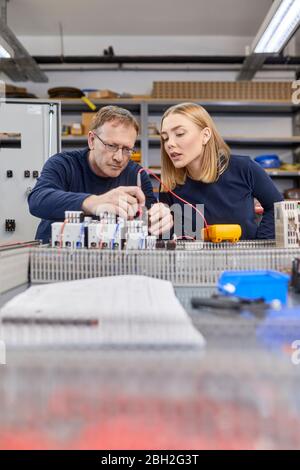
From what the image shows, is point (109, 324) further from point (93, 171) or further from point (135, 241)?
point (93, 171)

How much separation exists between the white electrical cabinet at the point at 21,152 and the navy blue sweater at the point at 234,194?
197 cm

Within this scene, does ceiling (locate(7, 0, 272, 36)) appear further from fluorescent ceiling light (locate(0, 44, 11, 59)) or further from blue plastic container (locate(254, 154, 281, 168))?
blue plastic container (locate(254, 154, 281, 168))

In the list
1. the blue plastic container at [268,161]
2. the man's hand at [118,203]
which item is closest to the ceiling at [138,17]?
the blue plastic container at [268,161]

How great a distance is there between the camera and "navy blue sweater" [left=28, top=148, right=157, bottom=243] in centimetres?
151

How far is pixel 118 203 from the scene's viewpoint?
1145 mm

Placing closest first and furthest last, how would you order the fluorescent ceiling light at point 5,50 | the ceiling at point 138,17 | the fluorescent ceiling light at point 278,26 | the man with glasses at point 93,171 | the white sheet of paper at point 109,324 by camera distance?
the white sheet of paper at point 109,324 < the man with glasses at point 93,171 < the fluorescent ceiling light at point 278,26 < the fluorescent ceiling light at point 5,50 < the ceiling at point 138,17

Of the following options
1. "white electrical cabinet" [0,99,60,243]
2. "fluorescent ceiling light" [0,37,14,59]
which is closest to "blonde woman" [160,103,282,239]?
"white electrical cabinet" [0,99,60,243]

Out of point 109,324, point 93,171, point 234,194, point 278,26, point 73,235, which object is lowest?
point 109,324

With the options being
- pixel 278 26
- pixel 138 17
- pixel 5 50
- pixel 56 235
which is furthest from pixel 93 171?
pixel 138 17

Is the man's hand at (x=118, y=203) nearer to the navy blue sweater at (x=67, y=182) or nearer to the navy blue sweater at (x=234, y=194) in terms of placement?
the navy blue sweater at (x=67, y=182)

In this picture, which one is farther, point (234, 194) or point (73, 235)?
point (234, 194)

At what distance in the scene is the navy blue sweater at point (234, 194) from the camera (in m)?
1.73

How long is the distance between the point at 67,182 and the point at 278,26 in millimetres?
2438
